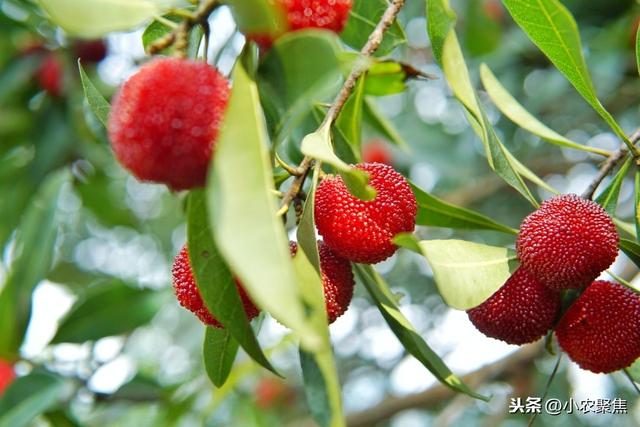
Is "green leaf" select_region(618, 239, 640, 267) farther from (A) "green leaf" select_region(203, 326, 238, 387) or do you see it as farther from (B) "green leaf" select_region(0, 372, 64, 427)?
(B) "green leaf" select_region(0, 372, 64, 427)

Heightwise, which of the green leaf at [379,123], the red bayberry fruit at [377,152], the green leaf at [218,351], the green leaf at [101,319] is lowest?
the red bayberry fruit at [377,152]

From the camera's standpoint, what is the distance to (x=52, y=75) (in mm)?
2557

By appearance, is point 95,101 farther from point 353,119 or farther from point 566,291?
point 566,291

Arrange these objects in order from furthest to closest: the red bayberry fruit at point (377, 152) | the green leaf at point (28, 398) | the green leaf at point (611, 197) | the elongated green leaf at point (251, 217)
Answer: the red bayberry fruit at point (377, 152) → the green leaf at point (28, 398) → the green leaf at point (611, 197) → the elongated green leaf at point (251, 217)

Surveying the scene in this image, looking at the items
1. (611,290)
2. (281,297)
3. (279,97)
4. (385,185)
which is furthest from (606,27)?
(281,297)

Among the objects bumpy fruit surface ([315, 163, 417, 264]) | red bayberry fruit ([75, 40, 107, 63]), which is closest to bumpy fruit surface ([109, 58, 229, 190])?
bumpy fruit surface ([315, 163, 417, 264])

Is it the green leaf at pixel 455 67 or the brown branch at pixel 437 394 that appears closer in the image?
the green leaf at pixel 455 67

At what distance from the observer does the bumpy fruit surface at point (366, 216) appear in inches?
36.2

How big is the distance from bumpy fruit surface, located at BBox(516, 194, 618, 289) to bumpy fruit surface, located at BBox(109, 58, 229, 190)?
1.54 ft

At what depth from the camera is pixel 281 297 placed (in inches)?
21.0

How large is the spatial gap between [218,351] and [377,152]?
206 cm

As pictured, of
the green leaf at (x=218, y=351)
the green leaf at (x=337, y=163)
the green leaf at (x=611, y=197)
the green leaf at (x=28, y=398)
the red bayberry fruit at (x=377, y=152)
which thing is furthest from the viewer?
the red bayberry fruit at (x=377, y=152)

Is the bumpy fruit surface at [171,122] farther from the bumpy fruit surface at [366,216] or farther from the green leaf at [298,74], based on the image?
the bumpy fruit surface at [366,216]

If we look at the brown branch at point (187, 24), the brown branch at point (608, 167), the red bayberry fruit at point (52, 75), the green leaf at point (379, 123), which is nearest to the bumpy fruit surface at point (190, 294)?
the brown branch at point (187, 24)
